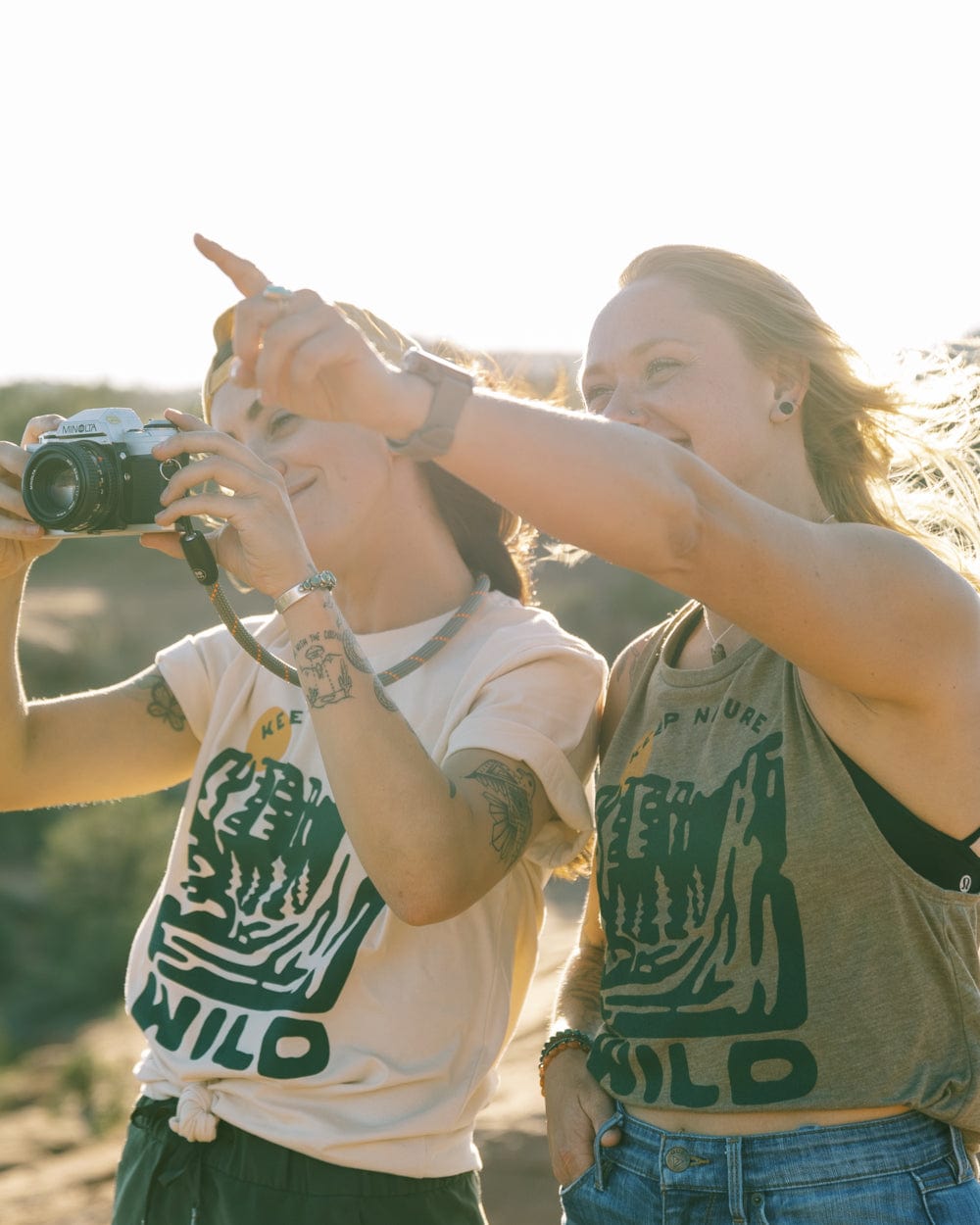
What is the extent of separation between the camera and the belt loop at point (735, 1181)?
1817mm

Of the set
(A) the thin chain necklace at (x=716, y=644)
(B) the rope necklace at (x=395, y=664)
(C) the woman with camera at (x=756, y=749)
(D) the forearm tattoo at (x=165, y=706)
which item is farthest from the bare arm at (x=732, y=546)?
(D) the forearm tattoo at (x=165, y=706)

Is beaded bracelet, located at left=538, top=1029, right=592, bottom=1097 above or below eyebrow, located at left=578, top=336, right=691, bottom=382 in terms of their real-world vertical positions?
below

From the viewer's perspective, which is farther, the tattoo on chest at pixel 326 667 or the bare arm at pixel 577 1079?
the bare arm at pixel 577 1079

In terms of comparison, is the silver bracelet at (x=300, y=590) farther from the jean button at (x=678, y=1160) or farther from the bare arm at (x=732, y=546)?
the jean button at (x=678, y=1160)

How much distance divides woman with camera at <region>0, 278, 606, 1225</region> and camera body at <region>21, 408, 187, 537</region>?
78 millimetres

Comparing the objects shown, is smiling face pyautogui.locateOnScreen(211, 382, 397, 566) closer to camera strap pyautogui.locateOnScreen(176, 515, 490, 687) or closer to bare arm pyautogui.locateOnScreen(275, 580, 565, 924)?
camera strap pyautogui.locateOnScreen(176, 515, 490, 687)

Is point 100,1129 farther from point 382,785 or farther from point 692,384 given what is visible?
point 692,384

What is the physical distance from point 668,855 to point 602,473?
0.74 meters

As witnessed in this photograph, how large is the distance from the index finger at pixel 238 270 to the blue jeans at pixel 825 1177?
1.22 m

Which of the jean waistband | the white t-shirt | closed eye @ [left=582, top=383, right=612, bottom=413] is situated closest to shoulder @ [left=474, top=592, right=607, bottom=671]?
the white t-shirt

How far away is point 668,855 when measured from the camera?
6.47 ft

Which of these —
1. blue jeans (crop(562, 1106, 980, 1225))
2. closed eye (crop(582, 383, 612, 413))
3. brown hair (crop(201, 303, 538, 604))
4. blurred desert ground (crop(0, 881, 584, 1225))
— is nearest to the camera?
blue jeans (crop(562, 1106, 980, 1225))

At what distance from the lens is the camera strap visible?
2.24 m

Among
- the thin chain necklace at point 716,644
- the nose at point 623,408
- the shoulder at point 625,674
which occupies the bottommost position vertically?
the shoulder at point 625,674
